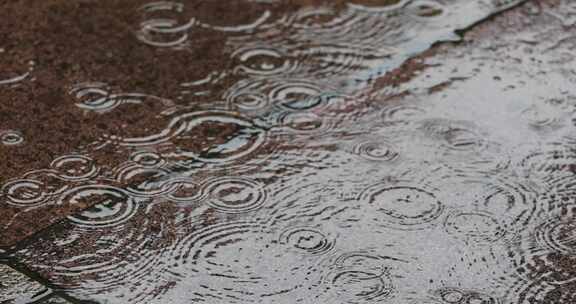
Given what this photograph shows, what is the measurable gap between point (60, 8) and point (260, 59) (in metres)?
0.74

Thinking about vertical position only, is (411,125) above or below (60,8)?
below

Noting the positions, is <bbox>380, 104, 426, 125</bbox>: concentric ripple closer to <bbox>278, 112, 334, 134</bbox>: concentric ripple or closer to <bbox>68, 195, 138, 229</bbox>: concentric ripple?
<bbox>278, 112, 334, 134</bbox>: concentric ripple

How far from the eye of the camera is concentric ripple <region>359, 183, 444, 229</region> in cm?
256

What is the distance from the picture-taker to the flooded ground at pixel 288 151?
2.35 meters

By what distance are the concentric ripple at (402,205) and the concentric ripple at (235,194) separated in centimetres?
27

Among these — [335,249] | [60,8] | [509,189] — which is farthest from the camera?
[60,8]

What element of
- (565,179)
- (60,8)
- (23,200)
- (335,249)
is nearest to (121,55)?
(60,8)

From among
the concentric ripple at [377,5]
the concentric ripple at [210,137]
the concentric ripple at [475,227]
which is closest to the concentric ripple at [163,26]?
the concentric ripple at [210,137]

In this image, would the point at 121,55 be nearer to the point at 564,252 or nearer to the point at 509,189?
the point at 509,189

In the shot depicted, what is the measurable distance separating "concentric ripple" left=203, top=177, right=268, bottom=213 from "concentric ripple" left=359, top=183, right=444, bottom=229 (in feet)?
0.88

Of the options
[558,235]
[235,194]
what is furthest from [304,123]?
[558,235]

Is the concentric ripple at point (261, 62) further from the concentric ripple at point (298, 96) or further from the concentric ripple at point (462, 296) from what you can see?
the concentric ripple at point (462, 296)

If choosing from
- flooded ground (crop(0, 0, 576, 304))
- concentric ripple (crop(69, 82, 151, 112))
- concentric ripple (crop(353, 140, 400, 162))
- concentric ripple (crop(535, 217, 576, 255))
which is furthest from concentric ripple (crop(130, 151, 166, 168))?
concentric ripple (crop(535, 217, 576, 255))

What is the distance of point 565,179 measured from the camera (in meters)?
2.76
